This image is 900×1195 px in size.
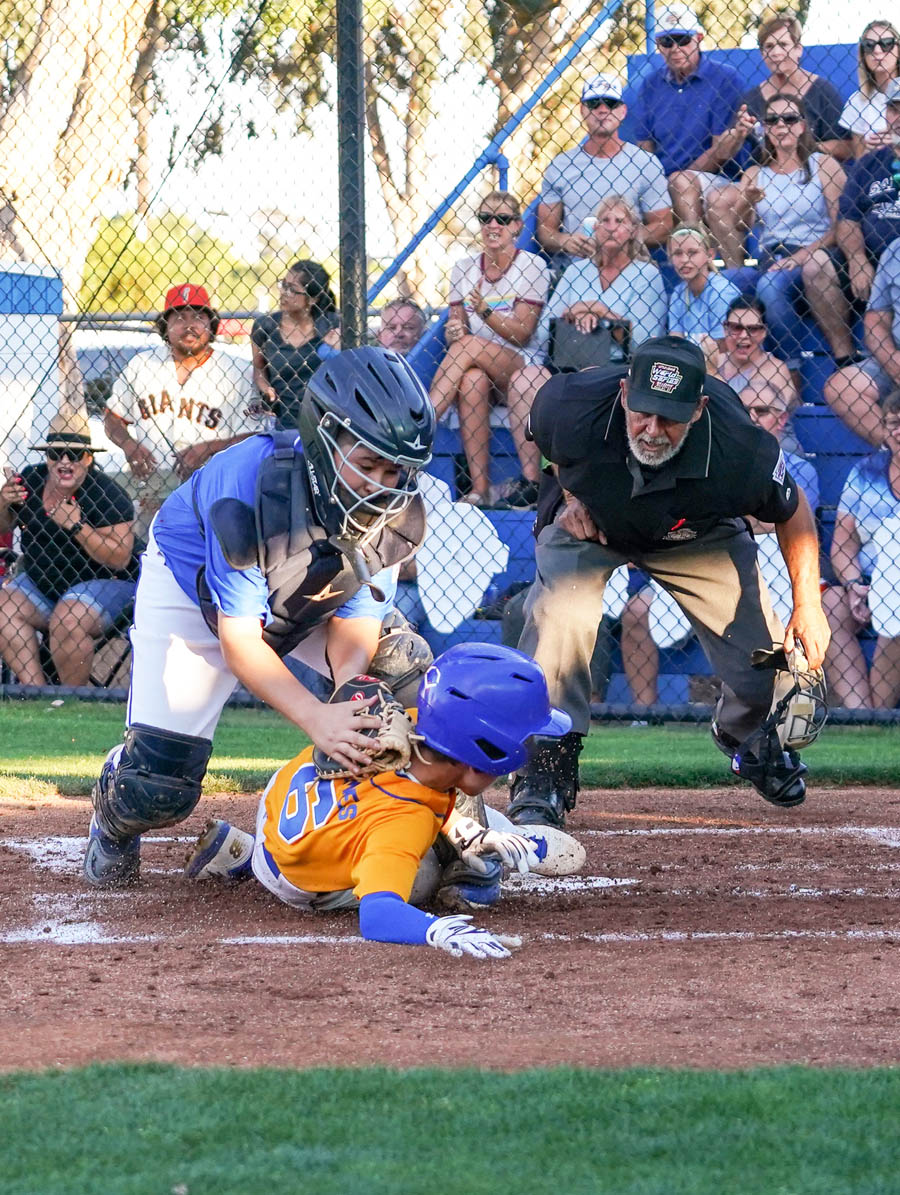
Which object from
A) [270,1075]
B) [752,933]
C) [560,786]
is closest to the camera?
[270,1075]

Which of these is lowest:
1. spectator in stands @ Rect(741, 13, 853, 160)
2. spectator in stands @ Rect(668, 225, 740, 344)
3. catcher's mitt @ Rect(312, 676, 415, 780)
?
catcher's mitt @ Rect(312, 676, 415, 780)

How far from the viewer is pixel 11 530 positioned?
8961 mm

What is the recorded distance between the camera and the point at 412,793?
12.8ft

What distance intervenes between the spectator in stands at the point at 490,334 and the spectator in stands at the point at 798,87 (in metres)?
1.69

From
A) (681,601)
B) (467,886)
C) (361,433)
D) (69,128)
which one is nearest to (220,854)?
(467,886)

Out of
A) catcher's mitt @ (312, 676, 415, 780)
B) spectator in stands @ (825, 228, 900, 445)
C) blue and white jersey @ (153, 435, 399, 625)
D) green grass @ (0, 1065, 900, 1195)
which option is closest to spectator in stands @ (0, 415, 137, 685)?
spectator in stands @ (825, 228, 900, 445)

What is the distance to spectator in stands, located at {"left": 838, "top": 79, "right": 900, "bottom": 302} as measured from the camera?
27.9 feet

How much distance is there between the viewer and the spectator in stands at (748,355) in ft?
27.1

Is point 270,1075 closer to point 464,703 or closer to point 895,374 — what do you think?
point 464,703

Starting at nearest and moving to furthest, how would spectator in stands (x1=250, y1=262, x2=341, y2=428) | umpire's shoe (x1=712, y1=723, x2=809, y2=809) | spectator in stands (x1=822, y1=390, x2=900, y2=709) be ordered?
1. umpire's shoe (x1=712, y1=723, x2=809, y2=809)
2. spectator in stands (x1=822, y1=390, x2=900, y2=709)
3. spectator in stands (x1=250, y1=262, x2=341, y2=428)

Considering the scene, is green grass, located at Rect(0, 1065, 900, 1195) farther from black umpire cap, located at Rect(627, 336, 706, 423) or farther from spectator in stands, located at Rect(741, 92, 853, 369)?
spectator in stands, located at Rect(741, 92, 853, 369)

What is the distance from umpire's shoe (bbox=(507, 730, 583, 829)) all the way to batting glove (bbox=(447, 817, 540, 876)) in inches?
19.1

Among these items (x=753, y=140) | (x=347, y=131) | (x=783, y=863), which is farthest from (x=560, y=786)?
(x=753, y=140)

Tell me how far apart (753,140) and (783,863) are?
5.50m
